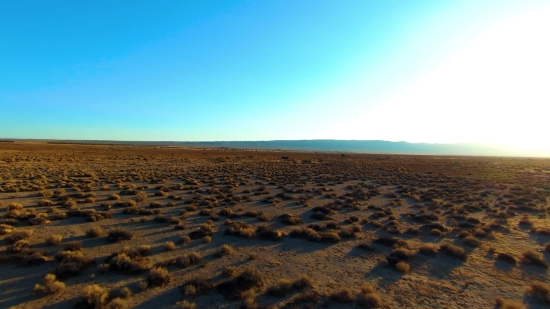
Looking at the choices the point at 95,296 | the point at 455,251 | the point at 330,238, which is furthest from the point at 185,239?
the point at 455,251

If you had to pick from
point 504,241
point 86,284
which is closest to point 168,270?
point 86,284

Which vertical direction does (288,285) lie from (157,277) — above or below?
below

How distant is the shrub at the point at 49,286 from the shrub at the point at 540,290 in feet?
42.7

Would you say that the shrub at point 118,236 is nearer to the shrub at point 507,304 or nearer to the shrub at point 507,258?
the shrub at point 507,304

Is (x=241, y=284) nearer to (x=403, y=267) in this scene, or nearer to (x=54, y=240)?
(x=403, y=267)

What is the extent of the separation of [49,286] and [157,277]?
8.23ft

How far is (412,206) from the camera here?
66.0 ft

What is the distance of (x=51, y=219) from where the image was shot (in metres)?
13.3

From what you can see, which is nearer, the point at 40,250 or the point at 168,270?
the point at 168,270

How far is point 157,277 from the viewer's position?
767 centimetres

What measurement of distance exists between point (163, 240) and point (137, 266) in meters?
2.91

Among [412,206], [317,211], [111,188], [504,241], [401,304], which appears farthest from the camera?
[111,188]

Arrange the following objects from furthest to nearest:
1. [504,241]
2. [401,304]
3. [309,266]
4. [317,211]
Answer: [317,211], [504,241], [309,266], [401,304]

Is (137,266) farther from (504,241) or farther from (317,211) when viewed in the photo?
(504,241)
